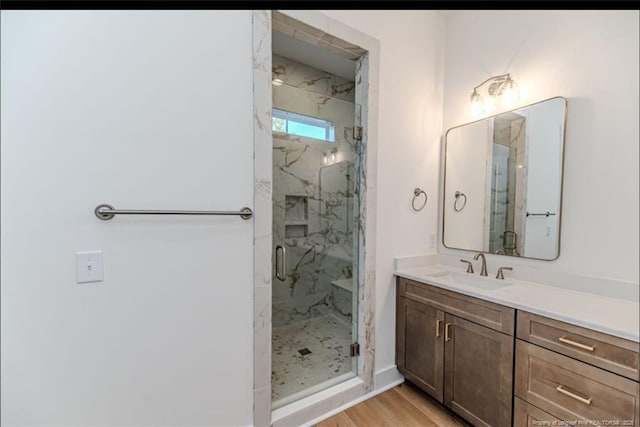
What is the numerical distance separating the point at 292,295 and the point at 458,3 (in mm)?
2756

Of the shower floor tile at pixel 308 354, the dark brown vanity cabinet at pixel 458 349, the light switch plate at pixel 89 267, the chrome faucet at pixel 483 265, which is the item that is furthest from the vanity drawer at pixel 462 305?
the light switch plate at pixel 89 267

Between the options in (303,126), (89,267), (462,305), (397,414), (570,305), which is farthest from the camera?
(303,126)

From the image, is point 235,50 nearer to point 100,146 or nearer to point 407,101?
point 100,146

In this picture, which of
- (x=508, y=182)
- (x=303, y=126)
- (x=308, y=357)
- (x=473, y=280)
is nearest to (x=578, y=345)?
(x=473, y=280)

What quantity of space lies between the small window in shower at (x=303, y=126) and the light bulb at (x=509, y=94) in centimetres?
157

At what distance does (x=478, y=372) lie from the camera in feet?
4.88

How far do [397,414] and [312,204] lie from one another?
6.60ft

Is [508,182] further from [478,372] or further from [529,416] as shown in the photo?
[529,416]

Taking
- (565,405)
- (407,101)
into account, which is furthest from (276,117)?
(565,405)

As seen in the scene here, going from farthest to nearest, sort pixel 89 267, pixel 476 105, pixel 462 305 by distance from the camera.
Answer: pixel 476 105 → pixel 462 305 → pixel 89 267

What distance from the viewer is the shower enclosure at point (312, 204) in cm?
269

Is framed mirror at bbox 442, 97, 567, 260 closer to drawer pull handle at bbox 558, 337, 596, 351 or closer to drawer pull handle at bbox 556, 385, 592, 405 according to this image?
drawer pull handle at bbox 558, 337, 596, 351

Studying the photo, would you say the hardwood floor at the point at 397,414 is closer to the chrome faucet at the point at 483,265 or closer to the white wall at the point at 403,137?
→ the white wall at the point at 403,137

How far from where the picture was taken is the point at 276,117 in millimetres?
2717
